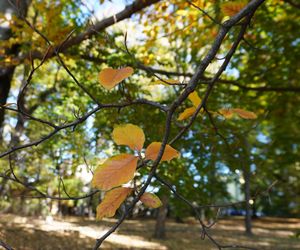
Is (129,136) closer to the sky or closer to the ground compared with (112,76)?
closer to the ground

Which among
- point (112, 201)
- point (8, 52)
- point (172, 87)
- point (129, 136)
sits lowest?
point (112, 201)

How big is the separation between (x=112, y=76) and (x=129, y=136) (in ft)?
0.64

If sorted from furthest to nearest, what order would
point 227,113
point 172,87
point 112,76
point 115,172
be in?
point 172,87 → point 227,113 → point 112,76 → point 115,172

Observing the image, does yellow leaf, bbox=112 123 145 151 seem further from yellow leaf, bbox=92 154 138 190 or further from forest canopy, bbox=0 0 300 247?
forest canopy, bbox=0 0 300 247

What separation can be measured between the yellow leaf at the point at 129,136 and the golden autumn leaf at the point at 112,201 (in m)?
0.12

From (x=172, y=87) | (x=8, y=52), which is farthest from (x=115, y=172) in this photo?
(x=8, y=52)

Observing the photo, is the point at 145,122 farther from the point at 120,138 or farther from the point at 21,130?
the point at 21,130

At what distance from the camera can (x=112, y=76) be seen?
1.03 meters

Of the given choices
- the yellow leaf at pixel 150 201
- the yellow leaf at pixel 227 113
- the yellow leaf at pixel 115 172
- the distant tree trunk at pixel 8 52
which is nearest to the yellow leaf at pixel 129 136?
the yellow leaf at pixel 115 172

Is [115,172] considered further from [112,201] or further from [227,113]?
[227,113]

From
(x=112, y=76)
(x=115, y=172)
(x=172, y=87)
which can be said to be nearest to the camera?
(x=115, y=172)

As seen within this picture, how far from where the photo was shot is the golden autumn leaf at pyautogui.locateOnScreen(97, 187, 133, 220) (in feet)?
3.14

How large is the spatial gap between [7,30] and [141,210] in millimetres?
4044

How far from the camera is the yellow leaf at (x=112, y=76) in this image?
3.30 feet
